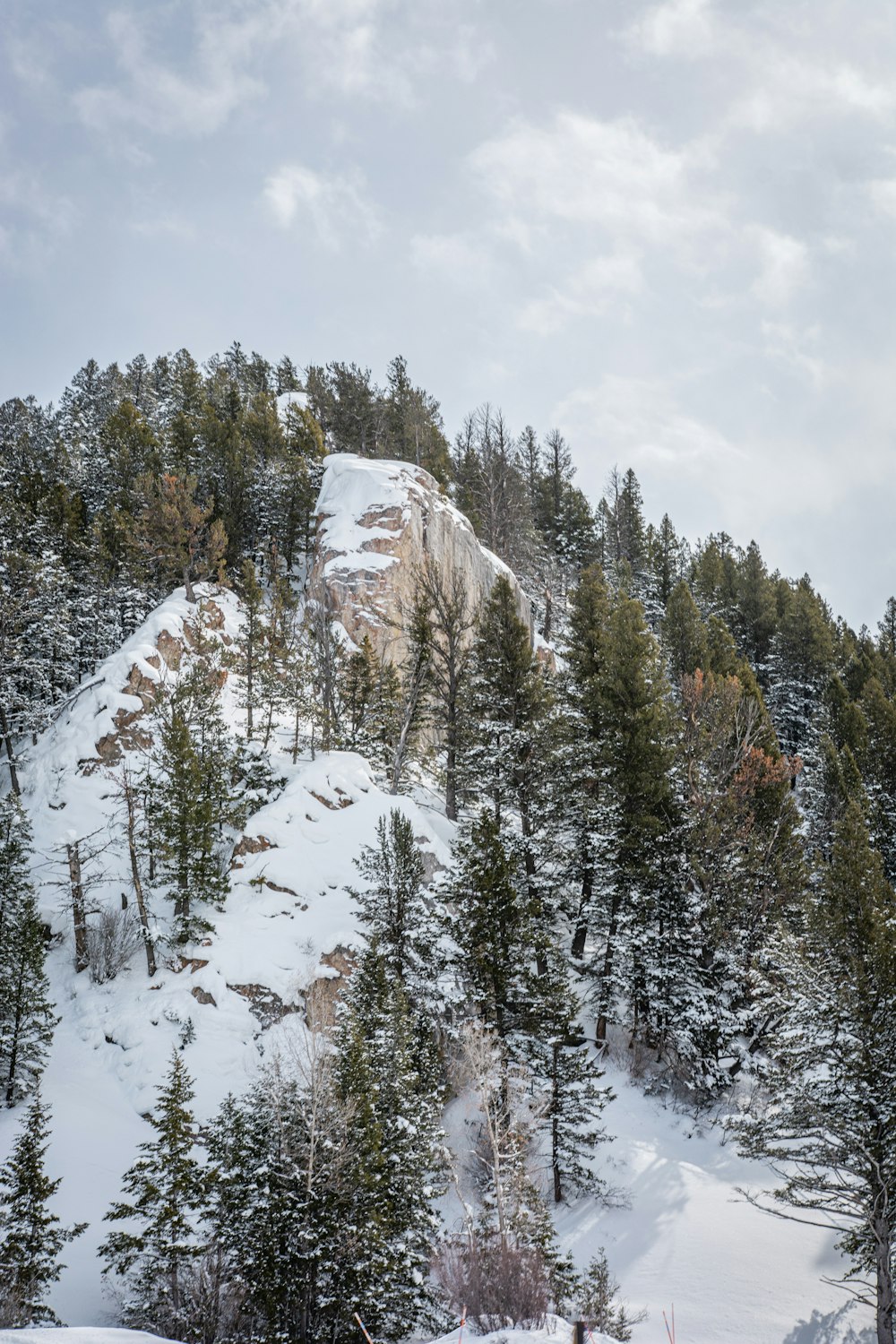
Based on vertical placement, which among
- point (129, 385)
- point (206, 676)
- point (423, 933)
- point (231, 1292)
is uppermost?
point (129, 385)

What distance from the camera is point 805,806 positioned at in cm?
3628

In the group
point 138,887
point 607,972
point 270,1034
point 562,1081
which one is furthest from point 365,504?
point 562,1081

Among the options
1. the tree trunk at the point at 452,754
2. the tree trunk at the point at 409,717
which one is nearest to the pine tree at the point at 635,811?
the tree trunk at the point at 452,754

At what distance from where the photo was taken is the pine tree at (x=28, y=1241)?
11.7 metres

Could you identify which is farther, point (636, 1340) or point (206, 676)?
point (206, 676)

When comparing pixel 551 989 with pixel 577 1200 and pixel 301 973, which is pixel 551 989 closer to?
pixel 577 1200

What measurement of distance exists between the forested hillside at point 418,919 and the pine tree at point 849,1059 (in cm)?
9

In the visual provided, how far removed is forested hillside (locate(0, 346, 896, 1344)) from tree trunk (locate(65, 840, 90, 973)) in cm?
14

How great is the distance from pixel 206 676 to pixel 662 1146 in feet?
88.4

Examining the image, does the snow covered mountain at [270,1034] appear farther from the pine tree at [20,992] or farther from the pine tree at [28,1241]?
the pine tree at [28,1241]

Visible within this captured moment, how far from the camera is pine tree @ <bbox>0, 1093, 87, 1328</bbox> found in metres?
11.7

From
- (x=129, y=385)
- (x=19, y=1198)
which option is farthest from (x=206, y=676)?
(x=129, y=385)

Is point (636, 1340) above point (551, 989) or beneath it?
beneath

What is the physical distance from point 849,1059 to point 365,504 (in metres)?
37.8
